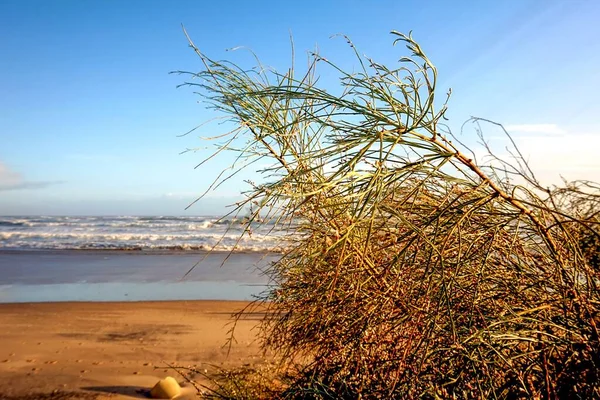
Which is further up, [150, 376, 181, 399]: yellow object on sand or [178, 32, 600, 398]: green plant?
[178, 32, 600, 398]: green plant

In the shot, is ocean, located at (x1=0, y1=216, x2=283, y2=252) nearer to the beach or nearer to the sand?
the beach

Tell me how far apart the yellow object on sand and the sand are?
0.54 ft

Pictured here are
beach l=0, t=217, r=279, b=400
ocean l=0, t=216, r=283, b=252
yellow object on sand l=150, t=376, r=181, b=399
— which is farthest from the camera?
ocean l=0, t=216, r=283, b=252

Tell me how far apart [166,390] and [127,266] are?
14.2m

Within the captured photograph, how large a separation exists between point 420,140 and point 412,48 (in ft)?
0.87

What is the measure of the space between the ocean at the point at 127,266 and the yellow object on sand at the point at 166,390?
5.45 feet

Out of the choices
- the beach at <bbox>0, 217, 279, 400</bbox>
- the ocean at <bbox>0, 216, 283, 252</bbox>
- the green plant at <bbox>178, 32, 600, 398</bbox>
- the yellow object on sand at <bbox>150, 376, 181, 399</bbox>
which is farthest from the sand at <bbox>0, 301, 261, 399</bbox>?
the ocean at <bbox>0, 216, 283, 252</bbox>

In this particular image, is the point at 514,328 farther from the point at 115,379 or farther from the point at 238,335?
the point at 238,335

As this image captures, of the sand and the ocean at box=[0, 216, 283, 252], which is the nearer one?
the sand

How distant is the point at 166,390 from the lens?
577cm

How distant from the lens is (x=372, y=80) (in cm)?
173

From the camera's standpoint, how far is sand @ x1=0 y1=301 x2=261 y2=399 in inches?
251

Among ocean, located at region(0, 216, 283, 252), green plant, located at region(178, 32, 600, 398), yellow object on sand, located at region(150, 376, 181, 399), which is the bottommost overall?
yellow object on sand, located at region(150, 376, 181, 399)

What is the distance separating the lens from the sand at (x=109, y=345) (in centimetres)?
638
